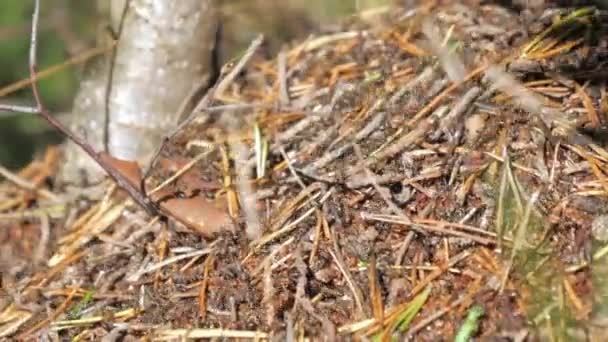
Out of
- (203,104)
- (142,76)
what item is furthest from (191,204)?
(142,76)

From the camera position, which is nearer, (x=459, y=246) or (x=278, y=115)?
(x=459, y=246)

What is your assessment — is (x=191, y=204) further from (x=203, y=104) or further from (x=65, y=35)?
(x=65, y=35)

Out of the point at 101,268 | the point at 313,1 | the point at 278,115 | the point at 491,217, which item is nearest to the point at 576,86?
the point at 491,217

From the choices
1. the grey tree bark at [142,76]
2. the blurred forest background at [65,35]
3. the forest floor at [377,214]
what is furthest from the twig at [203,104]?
the blurred forest background at [65,35]

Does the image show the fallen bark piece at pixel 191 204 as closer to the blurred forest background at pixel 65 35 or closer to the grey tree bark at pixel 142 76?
the grey tree bark at pixel 142 76

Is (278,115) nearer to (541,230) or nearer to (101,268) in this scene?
(101,268)

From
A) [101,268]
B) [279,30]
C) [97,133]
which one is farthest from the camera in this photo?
[279,30]
